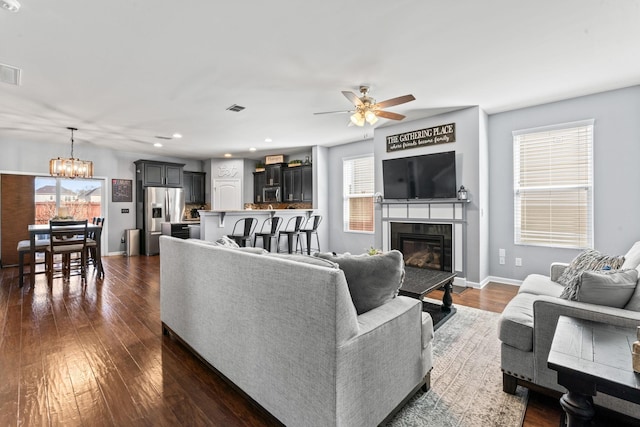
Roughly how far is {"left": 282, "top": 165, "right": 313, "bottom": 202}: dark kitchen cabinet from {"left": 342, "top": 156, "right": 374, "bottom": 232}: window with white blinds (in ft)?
3.12

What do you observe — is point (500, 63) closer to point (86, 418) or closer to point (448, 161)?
point (448, 161)

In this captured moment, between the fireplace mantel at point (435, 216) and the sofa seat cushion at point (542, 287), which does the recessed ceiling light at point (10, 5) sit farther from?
the fireplace mantel at point (435, 216)

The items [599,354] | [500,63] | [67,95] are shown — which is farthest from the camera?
[67,95]

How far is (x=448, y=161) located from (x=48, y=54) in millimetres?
4937

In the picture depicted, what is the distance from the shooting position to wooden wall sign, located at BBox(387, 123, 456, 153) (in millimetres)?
4663

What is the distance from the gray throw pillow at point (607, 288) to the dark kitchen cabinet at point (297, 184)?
5983 mm

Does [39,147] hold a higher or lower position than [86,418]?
higher

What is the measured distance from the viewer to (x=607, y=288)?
1.72 m

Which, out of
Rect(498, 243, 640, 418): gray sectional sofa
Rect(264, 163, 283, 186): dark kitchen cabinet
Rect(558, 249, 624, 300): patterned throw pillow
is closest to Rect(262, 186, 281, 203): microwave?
Rect(264, 163, 283, 186): dark kitchen cabinet

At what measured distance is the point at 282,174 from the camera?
8023 mm

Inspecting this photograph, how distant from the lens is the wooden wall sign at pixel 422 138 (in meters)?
4.66

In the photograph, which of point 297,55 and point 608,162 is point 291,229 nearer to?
point 297,55

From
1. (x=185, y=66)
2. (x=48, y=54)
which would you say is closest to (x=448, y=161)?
(x=185, y=66)

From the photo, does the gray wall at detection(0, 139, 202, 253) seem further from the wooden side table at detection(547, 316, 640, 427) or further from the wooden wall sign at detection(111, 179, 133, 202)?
the wooden side table at detection(547, 316, 640, 427)
